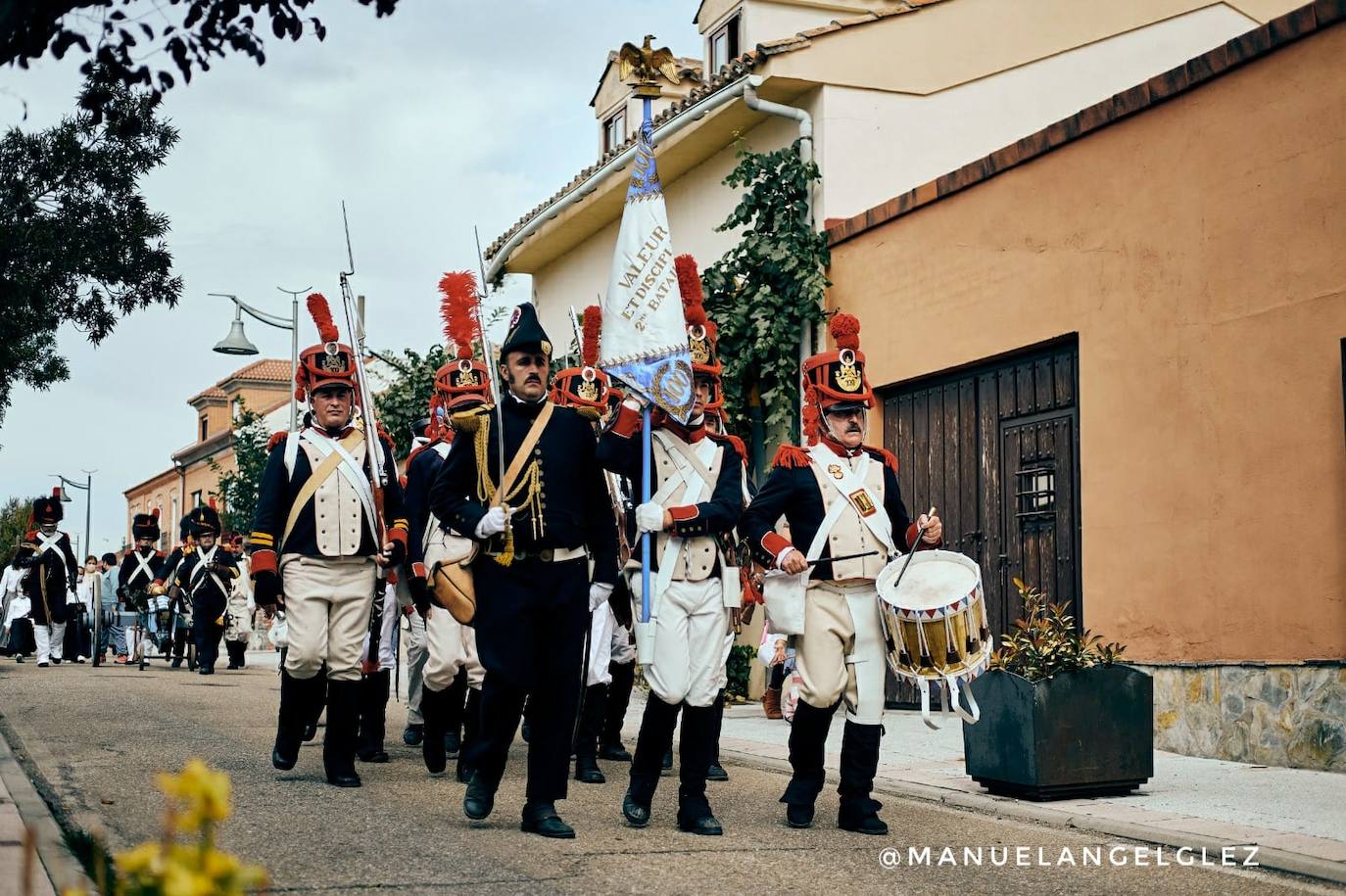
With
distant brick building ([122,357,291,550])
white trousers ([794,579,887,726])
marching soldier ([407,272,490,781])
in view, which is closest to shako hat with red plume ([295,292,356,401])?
marching soldier ([407,272,490,781])

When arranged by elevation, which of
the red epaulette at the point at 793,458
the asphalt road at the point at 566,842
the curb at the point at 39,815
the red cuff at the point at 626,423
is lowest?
the asphalt road at the point at 566,842

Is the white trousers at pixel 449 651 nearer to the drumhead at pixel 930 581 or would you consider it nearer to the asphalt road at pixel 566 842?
the asphalt road at pixel 566 842

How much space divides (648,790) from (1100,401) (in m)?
6.02

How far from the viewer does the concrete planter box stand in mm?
8172

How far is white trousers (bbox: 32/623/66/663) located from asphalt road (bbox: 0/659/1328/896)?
1296 cm

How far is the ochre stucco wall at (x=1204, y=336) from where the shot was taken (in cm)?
988

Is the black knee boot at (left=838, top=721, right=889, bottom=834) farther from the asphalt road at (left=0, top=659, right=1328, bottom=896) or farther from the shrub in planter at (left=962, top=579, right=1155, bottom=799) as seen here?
the shrub in planter at (left=962, top=579, right=1155, bottom=799)

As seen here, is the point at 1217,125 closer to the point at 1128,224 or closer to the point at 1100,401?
the point at 1128,224

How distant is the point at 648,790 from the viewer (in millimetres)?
7191

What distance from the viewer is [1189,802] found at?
8.26 metres

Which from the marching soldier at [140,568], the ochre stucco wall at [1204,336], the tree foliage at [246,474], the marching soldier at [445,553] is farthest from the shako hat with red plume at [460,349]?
the tree foliage at [246,474]

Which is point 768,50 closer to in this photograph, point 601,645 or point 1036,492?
point 1036,492

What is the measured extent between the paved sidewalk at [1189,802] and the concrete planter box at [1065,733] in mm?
101

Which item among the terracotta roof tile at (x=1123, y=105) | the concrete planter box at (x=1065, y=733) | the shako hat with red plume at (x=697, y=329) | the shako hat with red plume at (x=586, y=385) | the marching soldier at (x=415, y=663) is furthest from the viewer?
the marching soldier at (x=415, y=663)
